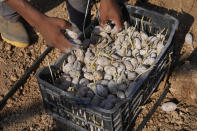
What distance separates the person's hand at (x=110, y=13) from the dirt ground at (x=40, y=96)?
0.39 meters

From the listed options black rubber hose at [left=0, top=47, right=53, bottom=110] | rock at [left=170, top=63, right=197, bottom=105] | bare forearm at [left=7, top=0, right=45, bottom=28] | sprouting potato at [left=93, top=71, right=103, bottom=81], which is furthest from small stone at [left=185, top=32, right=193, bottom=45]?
bare forearm at [left=7, top=0, right=45, bottom=28]

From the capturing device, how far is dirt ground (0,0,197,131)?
1809 millimetres

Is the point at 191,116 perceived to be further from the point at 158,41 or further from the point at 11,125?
the point at 11,125

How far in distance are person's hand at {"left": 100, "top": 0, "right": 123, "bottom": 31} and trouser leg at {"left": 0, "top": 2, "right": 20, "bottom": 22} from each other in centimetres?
70

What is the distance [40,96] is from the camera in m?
1.99

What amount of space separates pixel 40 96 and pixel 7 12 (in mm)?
667

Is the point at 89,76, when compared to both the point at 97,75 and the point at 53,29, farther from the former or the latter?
the point at 53,29

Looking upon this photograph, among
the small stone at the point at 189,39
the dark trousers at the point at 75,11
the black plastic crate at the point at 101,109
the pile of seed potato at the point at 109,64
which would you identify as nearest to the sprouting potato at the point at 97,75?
the pile of seed potato at the point at 109,64

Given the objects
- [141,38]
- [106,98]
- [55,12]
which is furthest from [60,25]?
[55,12]

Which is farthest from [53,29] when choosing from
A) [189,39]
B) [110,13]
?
[189,39]

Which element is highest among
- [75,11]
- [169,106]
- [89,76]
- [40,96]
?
[75,11]

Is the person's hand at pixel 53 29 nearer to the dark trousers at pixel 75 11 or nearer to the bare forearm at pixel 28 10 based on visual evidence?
the bare forearm at pixel 28 10

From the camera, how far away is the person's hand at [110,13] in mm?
1824

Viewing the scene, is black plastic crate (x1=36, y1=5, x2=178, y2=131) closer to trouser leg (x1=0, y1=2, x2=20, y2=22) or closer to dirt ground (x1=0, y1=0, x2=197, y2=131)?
dirt ground (x1=0, y1=0, x2=197, y2=131)
